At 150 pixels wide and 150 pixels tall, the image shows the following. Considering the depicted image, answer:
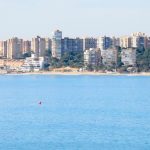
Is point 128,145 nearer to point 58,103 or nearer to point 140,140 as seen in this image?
point 140,140

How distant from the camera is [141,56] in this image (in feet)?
377

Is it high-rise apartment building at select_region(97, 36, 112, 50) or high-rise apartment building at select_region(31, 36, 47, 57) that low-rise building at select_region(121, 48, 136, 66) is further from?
high-rise apartment building at select_region(31, 36, 47, 57)

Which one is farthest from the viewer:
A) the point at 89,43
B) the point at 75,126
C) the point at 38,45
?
the point at 89,43

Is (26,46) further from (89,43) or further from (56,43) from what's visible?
(56,43)

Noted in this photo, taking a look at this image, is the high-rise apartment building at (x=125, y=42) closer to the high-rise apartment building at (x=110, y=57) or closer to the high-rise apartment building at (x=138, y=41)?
the high-rise apartment building at (x=138, y=41)

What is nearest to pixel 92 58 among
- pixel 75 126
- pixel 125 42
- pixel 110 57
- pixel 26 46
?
pixel 110 57

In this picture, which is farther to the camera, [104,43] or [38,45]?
Result: [38,45]

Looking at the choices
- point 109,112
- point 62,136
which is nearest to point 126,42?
point 109,112

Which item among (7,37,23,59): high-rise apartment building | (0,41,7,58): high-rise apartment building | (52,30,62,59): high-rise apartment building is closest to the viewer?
(52,30,62,59): high-rise apartment building

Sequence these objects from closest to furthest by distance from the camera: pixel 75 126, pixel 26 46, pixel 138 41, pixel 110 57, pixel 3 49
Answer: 1. pixel 75 126
2. pixel 110 57
3. pixel 138 41
4. pixel 26 46
5. pixel 3 49

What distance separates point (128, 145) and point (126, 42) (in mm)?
104956

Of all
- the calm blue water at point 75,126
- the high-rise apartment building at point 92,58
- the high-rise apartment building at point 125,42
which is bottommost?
the calm blue water at point 75,126

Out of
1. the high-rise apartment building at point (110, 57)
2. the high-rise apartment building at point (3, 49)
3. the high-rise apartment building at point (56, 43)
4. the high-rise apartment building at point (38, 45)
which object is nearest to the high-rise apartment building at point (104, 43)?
the high-rise apartment building at point (56, 43)

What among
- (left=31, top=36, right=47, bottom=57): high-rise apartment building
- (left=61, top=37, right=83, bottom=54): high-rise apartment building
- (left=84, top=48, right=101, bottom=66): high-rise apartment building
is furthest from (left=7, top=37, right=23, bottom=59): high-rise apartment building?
(left=84, top=48, right=101, bottom=66): high-rise apartment building
